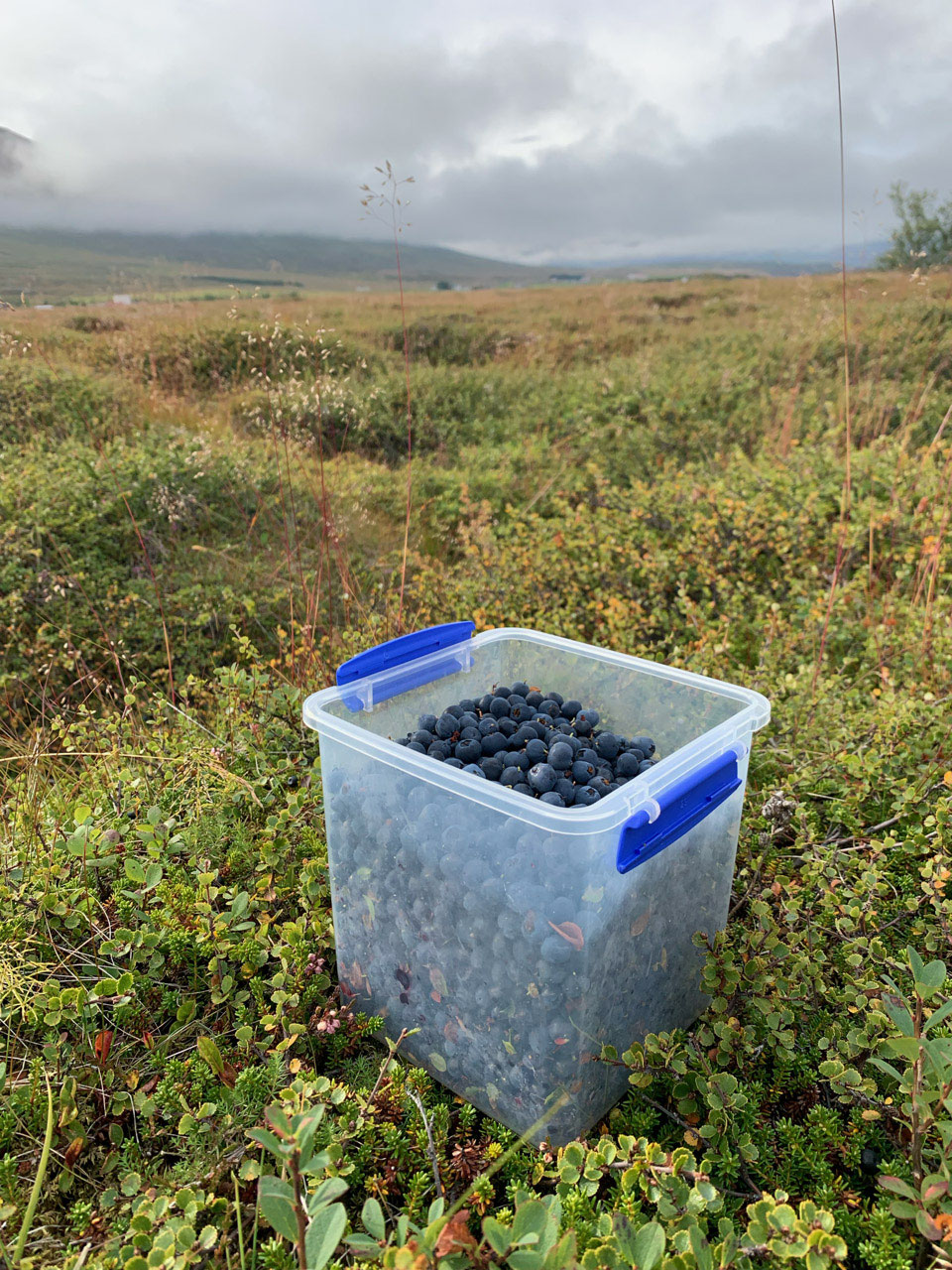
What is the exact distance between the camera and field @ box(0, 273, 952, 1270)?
101cm

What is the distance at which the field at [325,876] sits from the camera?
101 cm

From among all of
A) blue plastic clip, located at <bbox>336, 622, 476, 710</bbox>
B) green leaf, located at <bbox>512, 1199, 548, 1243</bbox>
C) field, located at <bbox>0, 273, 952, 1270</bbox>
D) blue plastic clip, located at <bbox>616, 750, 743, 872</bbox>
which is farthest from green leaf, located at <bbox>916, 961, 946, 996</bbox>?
blue plastic clip, located at <bbox>336, 622, 476, 710</bbox>

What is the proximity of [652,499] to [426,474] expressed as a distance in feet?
5.76

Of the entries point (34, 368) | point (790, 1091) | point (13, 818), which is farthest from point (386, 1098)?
point (34, 368)

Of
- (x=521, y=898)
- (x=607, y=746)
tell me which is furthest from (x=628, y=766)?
(x=521, y=898)

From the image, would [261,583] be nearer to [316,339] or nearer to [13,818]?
[316,339]

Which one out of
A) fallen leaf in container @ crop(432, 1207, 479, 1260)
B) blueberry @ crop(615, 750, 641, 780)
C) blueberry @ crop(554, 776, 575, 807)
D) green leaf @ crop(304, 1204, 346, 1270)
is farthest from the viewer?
blueberry @ crop(615, 750, 641, 780)

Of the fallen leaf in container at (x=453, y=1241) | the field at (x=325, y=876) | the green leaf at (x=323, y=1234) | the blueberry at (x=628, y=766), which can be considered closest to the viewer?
the green leaf at (x=323, y=1234)

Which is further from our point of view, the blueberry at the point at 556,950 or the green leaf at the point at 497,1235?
the blueberry at the point at 556,950

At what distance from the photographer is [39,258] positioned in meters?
3.08

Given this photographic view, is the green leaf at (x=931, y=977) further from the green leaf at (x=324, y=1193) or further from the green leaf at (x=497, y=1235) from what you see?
the green leaf at (x=324, y=1193)

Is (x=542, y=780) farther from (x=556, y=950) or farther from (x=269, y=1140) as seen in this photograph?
(x=269, y=1140)

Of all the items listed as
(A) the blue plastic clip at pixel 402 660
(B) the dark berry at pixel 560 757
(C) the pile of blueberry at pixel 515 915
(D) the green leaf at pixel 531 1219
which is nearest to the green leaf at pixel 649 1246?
(D) the green leaf at pixel 531 1219

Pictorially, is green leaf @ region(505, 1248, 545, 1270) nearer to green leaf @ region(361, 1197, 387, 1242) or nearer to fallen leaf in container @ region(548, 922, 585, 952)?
green leaf @ region(361, 1197, 387, 1242)
